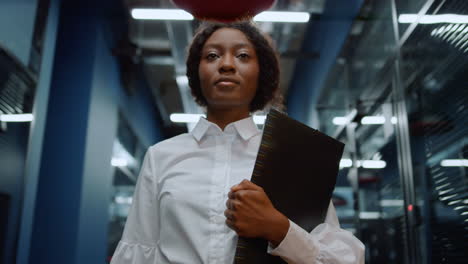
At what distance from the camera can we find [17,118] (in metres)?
2.80

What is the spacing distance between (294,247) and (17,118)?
7.84ft

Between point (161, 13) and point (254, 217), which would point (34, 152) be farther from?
point (254, 217)

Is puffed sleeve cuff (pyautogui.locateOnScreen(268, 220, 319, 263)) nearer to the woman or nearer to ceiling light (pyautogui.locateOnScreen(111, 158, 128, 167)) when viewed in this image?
the woman

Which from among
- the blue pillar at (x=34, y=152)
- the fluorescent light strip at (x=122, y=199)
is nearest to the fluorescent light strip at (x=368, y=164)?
the blue pillar at (x=34, y=152)

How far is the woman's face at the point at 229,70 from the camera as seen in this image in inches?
45.3

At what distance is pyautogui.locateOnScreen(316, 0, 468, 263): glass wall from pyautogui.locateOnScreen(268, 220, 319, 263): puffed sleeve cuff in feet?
3.71

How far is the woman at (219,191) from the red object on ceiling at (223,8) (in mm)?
93

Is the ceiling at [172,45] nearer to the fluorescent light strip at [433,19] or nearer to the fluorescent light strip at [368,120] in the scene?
the fluorescent light strip at [368,120]

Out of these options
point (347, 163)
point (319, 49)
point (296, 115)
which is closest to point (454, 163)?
point (347, 163)

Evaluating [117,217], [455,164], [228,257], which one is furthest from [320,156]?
[117,217]

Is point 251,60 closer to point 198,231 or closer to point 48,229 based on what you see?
point 198,231

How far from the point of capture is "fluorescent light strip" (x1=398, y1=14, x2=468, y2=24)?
1859 millimetres

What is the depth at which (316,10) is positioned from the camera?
4691mm

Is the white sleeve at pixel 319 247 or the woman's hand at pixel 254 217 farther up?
the woman's hand at pixel 254 217
